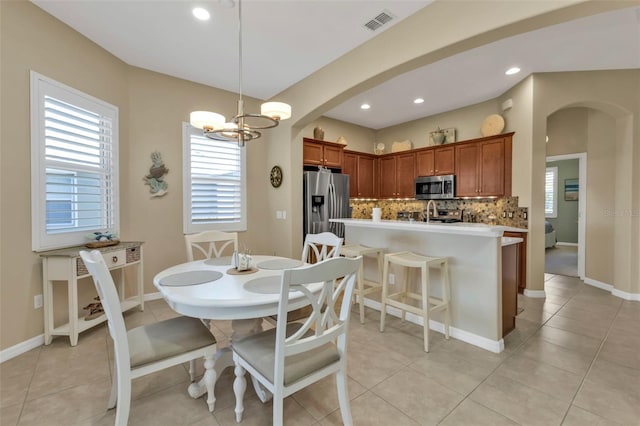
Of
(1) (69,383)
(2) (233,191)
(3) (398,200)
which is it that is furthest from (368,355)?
(3) (398,200)

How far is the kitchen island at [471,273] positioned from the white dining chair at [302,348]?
4.88 ft

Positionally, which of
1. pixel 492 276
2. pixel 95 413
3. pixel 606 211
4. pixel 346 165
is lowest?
pixel 95 413

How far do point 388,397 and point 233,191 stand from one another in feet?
11.0

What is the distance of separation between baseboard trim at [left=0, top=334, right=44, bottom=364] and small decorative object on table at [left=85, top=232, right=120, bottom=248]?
2.90 ft

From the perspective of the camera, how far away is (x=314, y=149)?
4766 mm

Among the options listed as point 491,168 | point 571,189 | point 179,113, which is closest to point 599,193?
point 491,168

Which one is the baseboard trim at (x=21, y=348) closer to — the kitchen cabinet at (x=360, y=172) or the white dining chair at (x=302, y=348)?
the white dining chair at (x=302, y=348)

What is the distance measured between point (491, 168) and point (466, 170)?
1.36 ft

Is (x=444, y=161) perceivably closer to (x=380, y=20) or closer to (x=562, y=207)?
(x=380, y=20)

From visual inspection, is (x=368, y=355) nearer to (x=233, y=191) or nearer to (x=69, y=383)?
(x=69, y=383)

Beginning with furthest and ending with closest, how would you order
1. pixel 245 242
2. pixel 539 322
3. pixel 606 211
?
pixel 245 242, pixel 606 211, pixel 539 322

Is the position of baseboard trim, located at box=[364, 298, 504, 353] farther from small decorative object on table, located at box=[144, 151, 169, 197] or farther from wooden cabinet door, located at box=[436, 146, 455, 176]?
small decorative object on table, located at box=[144, 151, 169, 197]

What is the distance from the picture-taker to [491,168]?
4.34 m

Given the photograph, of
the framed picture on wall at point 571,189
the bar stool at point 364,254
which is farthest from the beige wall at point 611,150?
the framed picture on wall at point 571,189
